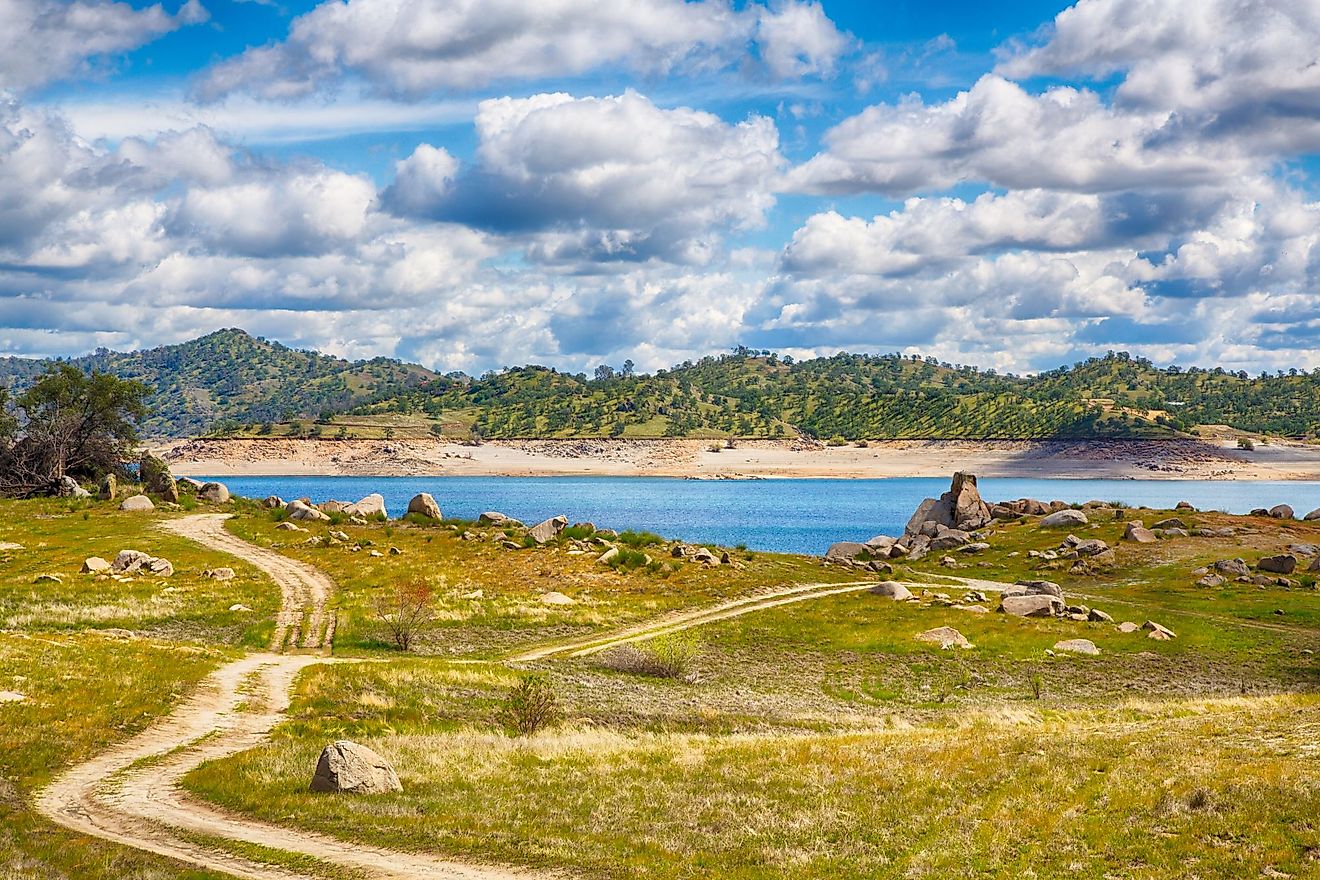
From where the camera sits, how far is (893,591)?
59938mm

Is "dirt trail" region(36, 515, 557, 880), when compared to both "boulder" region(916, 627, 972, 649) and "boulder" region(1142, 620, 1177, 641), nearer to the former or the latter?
"boulder" region(916, 627, 972, 649)

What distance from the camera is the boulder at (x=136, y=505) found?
83.4 meters

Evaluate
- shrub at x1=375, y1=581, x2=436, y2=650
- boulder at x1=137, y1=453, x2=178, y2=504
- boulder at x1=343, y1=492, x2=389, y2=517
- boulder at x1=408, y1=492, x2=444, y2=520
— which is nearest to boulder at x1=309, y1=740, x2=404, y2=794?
shrub at x1=375, y1=581, x2=436, y2=650

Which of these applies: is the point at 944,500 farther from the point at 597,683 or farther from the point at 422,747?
the point at 422,747

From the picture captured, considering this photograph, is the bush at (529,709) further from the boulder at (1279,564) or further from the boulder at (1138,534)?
the boulder at (1138,534)

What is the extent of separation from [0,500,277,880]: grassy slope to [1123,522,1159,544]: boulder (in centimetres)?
6219

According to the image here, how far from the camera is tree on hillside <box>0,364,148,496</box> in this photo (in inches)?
3861

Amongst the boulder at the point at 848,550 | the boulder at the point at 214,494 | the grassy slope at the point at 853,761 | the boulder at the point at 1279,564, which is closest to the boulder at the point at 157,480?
the boulder at the point at 214,494

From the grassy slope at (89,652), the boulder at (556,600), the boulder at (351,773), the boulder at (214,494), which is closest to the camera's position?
the grassy slope at (89,652)

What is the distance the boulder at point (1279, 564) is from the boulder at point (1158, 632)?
787 inches

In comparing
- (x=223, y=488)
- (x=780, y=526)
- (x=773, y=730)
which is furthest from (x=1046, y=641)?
(x=780, y=526)

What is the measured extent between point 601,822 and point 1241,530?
7614 centimetres

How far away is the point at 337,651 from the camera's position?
43781 mm

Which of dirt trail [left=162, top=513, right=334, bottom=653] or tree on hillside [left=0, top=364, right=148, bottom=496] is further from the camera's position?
tree on hillside [left=0, top=364, right=148, bottom=496]
